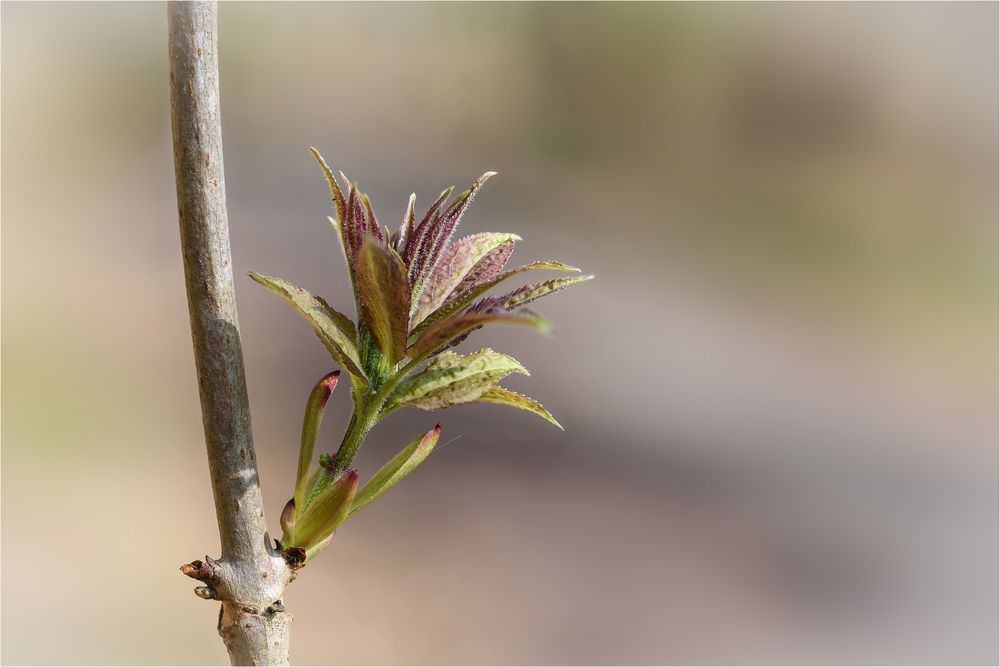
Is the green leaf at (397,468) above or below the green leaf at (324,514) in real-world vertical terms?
above

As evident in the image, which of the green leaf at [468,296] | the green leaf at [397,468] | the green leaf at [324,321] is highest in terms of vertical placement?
the green leaf at [468,296]

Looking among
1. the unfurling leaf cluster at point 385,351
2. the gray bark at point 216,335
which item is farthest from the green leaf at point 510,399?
the gray bark at point 216,335

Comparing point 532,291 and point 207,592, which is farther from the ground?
point 532,291

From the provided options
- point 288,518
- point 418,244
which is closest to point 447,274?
point 418,244

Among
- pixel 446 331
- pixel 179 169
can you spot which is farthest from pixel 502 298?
pixel 179 169

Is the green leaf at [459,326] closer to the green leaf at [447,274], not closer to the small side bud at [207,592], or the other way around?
the green leaf at [447,274]

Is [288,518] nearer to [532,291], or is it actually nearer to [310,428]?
[310,428]
